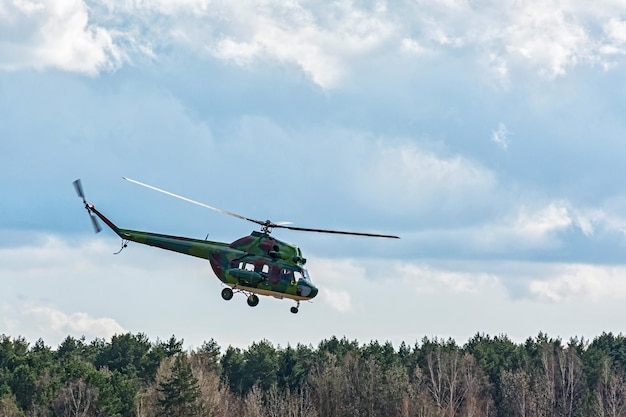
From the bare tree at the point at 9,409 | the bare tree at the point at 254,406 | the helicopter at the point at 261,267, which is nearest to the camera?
the helicopter at the point at 261,267

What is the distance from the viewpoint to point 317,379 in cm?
15725

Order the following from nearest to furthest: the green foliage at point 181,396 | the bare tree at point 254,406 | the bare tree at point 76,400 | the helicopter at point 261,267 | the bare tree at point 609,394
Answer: the helicopter at point 261,267 < the green foliage at point 181,396 < the bare tree at point 76,400 < the bare tree at point 254,406 < the bare tree at point 609,394

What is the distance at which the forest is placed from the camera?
134750 millimetres

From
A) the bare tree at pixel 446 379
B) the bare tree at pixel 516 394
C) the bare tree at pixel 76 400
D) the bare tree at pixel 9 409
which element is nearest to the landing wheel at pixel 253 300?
the bare tree at pixel 76 400

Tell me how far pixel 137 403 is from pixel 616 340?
8316cm

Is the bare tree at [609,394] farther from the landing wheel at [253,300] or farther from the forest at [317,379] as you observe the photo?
the landing wheel at [253,300]

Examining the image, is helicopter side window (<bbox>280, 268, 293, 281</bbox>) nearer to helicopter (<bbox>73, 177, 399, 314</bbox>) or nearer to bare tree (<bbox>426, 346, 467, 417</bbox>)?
helicopter (<bbox>73, 177, 399, 314</bbox>)

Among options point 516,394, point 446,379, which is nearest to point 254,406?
point 446,379

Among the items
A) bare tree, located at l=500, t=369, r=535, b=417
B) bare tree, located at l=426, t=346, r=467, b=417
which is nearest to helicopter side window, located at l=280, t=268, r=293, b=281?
bare tree, located at l=426, t=346, r=467, b=417

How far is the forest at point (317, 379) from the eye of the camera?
13475cm

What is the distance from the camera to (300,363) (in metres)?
171

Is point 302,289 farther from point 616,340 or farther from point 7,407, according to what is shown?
point 616,340

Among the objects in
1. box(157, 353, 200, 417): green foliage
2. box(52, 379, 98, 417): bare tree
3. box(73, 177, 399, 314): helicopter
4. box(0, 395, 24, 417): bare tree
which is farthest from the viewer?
box(52, 379, 98, 417): bare tree

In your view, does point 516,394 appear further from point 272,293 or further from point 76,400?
point 272,293
